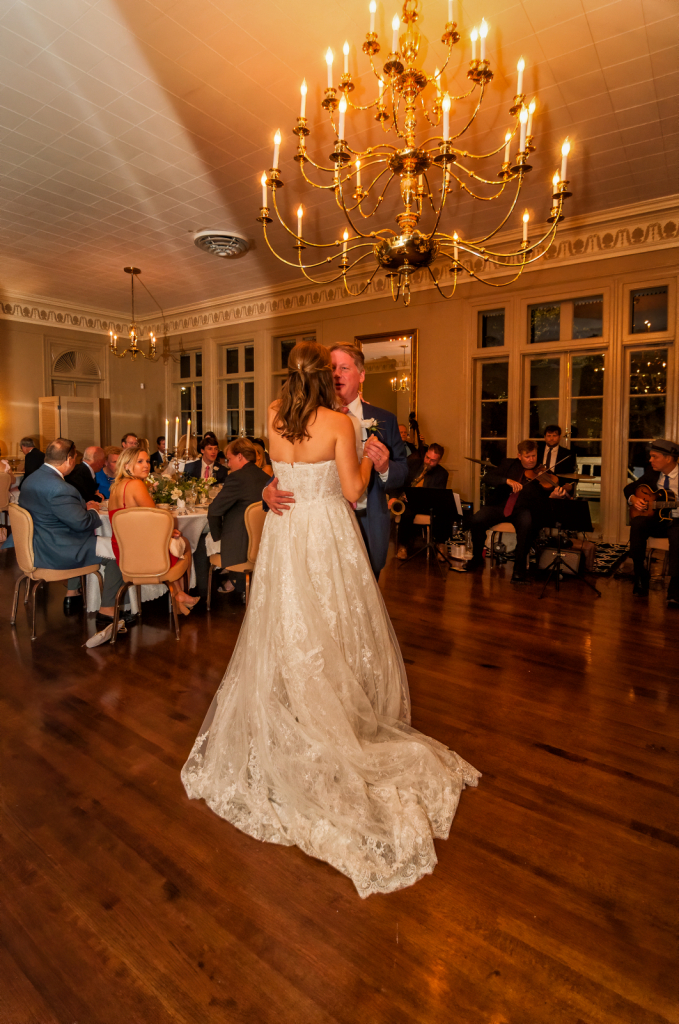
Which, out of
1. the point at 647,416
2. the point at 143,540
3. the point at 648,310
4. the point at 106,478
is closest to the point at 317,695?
the point at 143,540

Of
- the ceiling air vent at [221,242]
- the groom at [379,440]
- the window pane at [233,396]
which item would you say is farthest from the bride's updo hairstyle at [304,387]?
the window pane at [233,396]

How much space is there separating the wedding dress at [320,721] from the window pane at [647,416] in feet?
19.5

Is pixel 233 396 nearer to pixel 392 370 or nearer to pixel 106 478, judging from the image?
pixel 392 370

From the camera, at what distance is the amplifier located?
243 inches

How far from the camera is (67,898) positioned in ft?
5.84

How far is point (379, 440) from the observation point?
2705 millimetres

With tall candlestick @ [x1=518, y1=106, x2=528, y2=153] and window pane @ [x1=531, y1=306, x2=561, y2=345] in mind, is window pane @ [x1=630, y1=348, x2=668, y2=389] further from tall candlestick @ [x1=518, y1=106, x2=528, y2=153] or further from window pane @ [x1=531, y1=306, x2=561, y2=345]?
tall candlestick @ [x1=518, y1=106, x2=528, y2=153]

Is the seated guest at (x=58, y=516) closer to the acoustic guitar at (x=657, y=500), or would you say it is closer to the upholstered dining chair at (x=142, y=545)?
the upholstered dining chair at (x=142, y=545)

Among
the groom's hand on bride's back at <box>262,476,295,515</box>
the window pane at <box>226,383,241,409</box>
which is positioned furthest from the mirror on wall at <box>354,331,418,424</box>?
the groom's hand on bride's back at <box>262,476,295,515</box>

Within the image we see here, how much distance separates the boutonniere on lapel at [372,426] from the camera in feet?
8.58

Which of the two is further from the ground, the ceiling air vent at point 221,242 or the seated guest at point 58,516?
the ceiling air vent at point 221,242

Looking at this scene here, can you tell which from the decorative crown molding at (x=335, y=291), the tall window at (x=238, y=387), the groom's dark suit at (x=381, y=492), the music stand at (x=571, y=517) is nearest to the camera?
the groom's dark suit at (x=381, y=492)

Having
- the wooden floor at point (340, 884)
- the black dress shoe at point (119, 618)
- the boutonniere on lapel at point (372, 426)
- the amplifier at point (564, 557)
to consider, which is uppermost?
the boutonniere on lapel at point (372, 426)

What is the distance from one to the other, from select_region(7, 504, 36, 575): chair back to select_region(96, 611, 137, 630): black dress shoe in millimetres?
664
